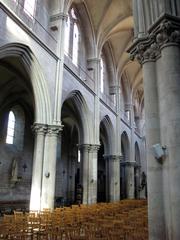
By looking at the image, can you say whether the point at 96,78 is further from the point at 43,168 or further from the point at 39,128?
the point at 43,168

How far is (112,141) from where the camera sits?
25.6m

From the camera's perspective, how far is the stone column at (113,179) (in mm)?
23859

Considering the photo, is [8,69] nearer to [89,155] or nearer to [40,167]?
[40,167]

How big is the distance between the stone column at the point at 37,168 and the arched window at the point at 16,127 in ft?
20.6

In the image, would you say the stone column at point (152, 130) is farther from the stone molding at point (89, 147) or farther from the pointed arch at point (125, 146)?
the pointed arch at point (125, 146)

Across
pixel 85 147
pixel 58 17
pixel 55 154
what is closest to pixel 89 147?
pixel 85 147

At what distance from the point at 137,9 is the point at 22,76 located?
9.66 m

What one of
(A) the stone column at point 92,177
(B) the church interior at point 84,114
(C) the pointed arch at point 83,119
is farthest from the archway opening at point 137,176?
(C) the pointed arch at point 83,119

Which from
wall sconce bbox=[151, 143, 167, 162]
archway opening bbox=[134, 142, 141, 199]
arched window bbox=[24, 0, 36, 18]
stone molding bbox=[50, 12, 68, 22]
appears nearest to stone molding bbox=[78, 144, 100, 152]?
stone molding bbox=[50, 12, 68, 22]

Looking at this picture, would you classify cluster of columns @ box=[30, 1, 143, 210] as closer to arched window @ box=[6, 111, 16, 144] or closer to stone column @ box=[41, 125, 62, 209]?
stone column @ box=[41, 125, 62, 209]

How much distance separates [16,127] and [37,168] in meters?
7.49

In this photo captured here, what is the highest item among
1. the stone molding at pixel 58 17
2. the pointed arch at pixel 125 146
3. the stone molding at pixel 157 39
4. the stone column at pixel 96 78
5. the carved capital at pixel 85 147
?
the stone molding at pixel 58 17

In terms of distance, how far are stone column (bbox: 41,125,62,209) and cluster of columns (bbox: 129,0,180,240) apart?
805 centimetres

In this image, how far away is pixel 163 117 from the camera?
19.7 ft
